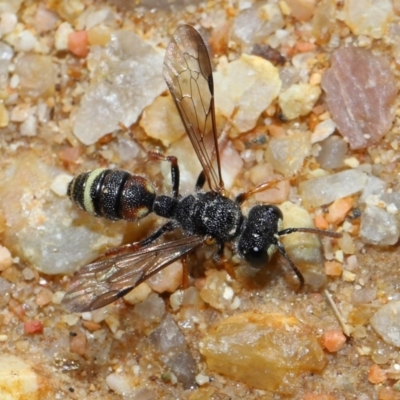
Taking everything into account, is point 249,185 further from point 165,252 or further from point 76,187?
point 76,187

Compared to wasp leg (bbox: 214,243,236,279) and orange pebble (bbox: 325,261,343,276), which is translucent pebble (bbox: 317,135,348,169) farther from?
wasp leg (bbox: 214,243,236,279)

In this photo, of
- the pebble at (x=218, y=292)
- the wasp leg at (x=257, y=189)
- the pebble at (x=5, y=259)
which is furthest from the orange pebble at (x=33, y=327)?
the wasp leg at (x=257, y=189)

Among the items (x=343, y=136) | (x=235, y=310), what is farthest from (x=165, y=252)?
(x=343, y=136)

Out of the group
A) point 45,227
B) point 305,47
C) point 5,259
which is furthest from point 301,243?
point 5,259

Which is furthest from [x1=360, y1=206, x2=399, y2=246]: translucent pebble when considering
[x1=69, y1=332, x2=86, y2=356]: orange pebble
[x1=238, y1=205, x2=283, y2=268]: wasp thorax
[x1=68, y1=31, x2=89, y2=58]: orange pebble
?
[x1=68, y1=31, x2=89, y2=58]: orange pebble

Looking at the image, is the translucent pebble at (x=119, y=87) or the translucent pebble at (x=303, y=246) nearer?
the translucent pebble at (x=303, y=246)

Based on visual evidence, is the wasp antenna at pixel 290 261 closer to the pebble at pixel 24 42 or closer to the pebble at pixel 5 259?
Result: the pebble at pixel 5 259
